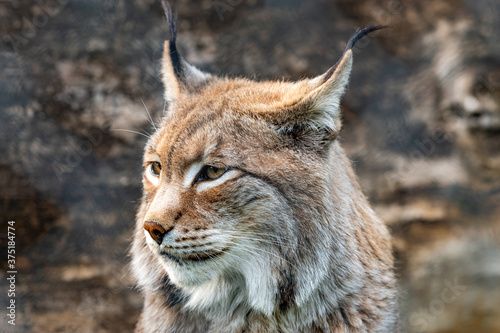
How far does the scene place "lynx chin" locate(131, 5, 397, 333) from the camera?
2033 millimetres

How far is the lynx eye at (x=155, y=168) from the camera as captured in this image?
2307mm

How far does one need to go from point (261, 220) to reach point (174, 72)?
3.22ft

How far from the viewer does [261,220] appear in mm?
2061

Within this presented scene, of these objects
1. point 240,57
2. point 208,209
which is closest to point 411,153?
point 240,57

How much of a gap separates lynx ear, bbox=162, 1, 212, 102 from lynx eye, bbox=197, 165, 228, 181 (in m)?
0.63

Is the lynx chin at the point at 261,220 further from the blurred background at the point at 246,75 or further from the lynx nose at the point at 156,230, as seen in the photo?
the blurred background at the point at 246,75

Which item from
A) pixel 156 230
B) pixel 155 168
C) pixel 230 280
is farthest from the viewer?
pixel 155 168

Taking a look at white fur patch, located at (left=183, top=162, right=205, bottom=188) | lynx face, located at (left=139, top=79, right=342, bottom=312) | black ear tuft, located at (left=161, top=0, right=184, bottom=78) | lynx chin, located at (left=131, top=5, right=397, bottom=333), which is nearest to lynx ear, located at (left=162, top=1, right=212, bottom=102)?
black ear tuft, located at (left=161, top=0, right=184, bottom=78)

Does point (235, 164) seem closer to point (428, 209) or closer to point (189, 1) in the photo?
point (189, 1)

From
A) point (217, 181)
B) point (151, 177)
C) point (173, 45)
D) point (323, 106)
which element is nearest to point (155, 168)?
point (151, 177)

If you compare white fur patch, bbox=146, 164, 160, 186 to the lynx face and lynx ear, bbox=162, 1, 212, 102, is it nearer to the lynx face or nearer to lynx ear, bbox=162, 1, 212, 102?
the lynx face

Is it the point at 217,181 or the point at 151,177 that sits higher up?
the point at 217,181

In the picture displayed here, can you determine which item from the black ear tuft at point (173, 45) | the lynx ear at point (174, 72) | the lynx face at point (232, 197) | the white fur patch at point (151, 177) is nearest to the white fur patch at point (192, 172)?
the lynx face at point (232, 197)

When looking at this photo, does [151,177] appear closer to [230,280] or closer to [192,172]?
[192,172]
